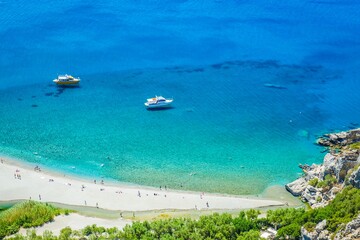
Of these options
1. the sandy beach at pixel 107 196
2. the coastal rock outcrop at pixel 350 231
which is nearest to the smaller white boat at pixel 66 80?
the sandy beach at pixel 107 196

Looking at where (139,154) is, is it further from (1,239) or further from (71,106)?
(1,239)

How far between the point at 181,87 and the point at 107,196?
134ft

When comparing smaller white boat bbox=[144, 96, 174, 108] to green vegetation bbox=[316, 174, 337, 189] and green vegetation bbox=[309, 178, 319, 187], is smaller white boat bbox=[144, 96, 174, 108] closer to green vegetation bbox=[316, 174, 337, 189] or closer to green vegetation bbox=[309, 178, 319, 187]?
green vegetation bbox=[309, 178, 319, 187]

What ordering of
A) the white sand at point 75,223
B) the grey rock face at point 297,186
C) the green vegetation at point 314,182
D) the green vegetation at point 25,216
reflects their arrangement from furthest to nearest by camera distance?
the grey rock face at point 297,186
the green vegetation at point 314,182
the white sand at point 75,223
the green vegetation at point 25,216

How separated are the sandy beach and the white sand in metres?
3.65

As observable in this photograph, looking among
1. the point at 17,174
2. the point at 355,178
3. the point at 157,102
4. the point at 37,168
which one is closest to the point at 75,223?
the point at 17,174

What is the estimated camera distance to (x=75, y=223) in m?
72.9

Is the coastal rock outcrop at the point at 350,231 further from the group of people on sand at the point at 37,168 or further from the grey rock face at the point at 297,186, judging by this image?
the group of people on sand at the point at 37,168

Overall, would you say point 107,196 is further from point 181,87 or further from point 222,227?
point 181,87

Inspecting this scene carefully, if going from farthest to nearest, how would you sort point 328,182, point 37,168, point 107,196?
point 37,168
point 107,196
point 328,182

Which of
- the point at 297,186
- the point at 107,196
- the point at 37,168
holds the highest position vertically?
the point at 37,168

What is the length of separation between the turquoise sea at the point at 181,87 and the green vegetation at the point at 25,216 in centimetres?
1274

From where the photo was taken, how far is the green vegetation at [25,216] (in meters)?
70.4

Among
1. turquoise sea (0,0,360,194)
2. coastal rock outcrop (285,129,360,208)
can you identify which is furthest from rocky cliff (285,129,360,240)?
turquoise sea (0,0,360,194)
